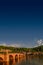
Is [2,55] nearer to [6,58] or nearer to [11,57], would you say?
[6,58]

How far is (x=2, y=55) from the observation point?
6838 cm

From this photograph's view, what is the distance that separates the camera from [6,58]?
69438 mm

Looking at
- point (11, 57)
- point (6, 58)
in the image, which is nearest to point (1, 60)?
point (6, 58)

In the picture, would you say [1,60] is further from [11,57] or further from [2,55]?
[11,57]

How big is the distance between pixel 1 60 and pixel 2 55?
2574 mm

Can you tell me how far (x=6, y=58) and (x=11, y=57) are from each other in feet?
76.9

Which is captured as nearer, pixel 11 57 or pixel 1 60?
pixel 1 60

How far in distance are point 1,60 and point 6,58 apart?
2178 millimetres

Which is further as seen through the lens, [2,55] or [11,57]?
[11,57]

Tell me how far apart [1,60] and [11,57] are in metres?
23.2

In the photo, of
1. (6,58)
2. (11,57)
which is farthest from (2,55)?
(11,57)

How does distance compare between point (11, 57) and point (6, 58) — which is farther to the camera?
point (11, 57)

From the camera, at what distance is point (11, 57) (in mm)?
92688

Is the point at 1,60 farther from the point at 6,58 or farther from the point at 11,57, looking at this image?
the point at 11,57
